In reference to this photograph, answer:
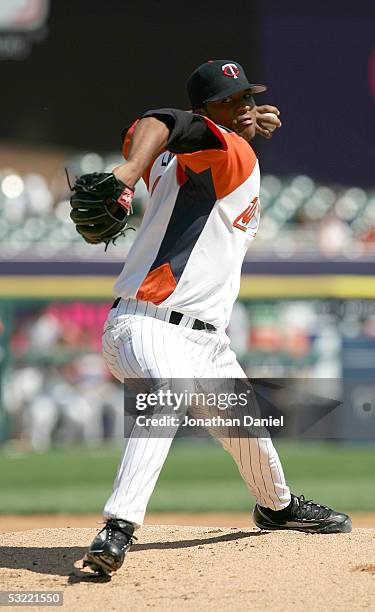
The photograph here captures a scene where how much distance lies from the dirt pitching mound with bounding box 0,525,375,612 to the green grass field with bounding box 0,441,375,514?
9.91 feet

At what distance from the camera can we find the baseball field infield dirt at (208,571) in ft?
10.6

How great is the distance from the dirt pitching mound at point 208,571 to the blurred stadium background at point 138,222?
10.2 feet

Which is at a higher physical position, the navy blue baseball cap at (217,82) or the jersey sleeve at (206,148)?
the navy blue baseball cap at (217,82)

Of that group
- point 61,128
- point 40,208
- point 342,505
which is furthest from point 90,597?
point 61,128

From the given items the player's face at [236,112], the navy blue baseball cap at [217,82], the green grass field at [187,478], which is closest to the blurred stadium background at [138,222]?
the green grass field at [187,478]

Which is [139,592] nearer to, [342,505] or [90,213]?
[90,213]

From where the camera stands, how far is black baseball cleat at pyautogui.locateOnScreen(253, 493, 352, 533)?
13.7ft

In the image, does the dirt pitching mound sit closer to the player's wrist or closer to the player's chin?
the player's wrist

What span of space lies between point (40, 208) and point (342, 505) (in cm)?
735

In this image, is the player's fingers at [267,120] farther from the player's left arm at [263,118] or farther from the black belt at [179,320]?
the black belt at [179,320]

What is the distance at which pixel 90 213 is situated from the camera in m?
3.14

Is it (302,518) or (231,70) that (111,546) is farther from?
(231,70)

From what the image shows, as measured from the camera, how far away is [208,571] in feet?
11.8

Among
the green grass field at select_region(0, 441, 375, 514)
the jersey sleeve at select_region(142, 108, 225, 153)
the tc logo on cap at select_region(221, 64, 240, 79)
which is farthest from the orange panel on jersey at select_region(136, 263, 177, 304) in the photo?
the green grass field at select_region(0, 441, 375, 514)
